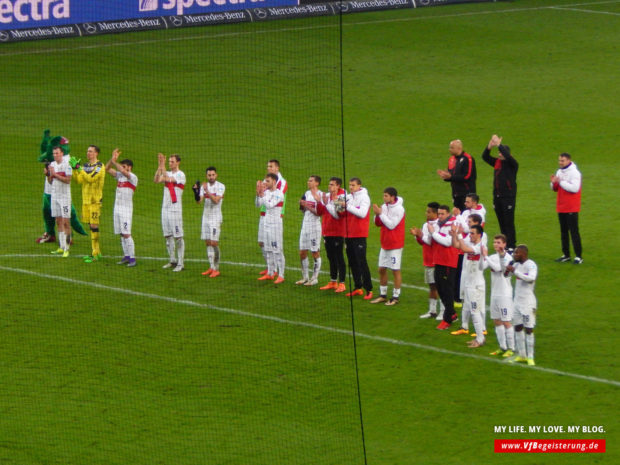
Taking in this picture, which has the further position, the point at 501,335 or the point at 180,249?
the point at 180,249

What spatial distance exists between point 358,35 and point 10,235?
15801 millimetres

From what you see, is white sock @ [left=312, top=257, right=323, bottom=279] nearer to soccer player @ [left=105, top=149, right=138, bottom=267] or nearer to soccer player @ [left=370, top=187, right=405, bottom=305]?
soccer player @ [left=370, top=187, right=405, bottom=305]

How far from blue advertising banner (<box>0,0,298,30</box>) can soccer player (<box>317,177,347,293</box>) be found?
14250mm

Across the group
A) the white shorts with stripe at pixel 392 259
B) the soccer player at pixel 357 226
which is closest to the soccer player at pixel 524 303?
the white shorts with stripe at pixel 392 259

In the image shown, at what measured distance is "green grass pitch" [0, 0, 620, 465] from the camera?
12.7 m

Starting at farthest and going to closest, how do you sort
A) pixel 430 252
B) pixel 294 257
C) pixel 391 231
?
pixel 294 257 < pixel 391 231 < pixel 430 252

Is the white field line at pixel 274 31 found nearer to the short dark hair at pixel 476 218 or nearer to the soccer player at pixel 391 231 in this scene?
the soccer player at pixel 391 231

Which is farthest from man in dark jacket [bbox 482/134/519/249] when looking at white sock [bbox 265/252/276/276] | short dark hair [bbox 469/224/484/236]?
white sock [bbox 265/252/276/276]

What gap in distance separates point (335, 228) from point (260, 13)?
620 inches

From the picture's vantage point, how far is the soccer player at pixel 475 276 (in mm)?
14445

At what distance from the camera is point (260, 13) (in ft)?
102

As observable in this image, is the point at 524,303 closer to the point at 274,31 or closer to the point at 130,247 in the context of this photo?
the point at 130,247

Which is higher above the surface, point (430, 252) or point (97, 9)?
point (97, 9)

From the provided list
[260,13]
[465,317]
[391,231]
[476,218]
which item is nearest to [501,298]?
[465,317]
